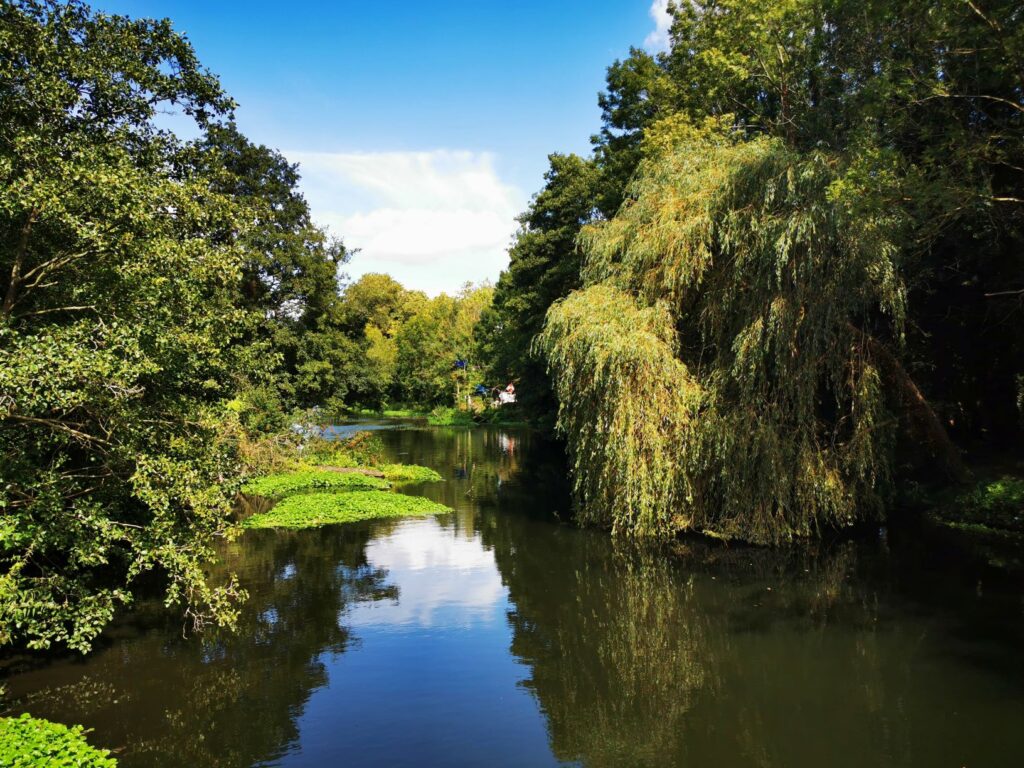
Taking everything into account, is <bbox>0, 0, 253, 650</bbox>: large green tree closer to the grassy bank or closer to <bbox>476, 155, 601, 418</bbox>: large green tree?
the grassy bank

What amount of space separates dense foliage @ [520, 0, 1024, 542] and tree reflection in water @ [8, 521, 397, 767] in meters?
7.76

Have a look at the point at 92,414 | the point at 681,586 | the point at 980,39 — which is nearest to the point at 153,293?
the point at 92,414

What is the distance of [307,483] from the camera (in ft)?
88.3

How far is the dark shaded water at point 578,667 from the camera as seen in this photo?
Answer: 8922 millimetres

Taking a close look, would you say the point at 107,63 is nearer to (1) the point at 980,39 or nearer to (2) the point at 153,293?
(2) the point at 153,293

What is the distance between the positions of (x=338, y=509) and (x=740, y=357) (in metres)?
13.9

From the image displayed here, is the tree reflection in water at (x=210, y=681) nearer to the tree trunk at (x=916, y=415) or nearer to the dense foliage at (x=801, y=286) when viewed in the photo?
the dense foliage at (x=801, y=286)

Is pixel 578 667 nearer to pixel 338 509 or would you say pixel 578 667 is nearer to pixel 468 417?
pixel 338 509

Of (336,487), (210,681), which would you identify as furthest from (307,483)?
(210,681)

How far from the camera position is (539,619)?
44.6ft

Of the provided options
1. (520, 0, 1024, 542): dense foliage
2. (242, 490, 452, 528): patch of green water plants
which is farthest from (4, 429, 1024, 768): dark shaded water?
(242, 490, 452, 528): patch of green water plants

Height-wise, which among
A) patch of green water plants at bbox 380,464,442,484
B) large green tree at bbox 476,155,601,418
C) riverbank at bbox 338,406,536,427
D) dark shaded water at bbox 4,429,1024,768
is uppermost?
large green tree at bbox 476,155,601,418

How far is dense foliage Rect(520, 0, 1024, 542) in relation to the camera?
1467 cm

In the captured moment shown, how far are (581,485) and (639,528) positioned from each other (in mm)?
2624
